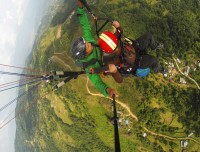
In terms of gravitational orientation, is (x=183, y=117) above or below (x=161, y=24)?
below

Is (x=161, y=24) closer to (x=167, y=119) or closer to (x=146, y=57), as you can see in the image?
(x=167, y=119)

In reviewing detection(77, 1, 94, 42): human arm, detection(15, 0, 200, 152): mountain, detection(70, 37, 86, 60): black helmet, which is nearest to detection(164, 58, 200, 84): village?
detection(15, 0, 200, 152): mountain

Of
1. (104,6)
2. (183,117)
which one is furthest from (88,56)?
(104,6)

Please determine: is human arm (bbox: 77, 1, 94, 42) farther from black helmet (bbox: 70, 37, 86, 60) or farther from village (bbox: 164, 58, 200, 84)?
village (bbox: 164, 58, 200, 84)

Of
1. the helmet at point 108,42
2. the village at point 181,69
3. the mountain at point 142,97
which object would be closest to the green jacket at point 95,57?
the helmet at point 108,42

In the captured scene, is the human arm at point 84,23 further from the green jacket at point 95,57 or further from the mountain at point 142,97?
the mountain at point 142,97

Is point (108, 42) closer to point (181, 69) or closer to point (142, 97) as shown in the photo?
point (181, 69)
